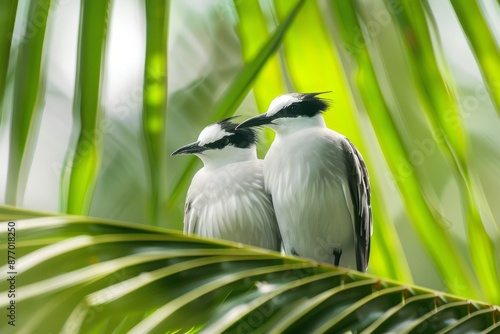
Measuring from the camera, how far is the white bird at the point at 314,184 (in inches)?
43.7

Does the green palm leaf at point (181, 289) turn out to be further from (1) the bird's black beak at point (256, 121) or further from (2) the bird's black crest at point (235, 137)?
(2) the bird's black crest at point (235, 137)

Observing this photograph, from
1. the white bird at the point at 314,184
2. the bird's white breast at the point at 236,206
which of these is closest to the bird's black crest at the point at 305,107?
the white bird at the point at 314,184

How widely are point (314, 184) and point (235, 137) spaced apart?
17 centimetres

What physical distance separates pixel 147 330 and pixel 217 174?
2.35ft

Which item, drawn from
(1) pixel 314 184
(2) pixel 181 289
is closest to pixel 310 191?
(1) pixel 314 184

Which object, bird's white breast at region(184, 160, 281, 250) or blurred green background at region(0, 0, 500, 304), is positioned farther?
bird's white breast at region(184, 160, 281, 250)

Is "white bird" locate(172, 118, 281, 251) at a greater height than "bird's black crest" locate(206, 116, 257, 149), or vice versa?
"bird's black crest" locate(206, 116, 257, 149)

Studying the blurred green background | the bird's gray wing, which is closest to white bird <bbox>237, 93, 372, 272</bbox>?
the bird's gray wing

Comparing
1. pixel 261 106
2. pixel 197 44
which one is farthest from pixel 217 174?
pixel 197 44

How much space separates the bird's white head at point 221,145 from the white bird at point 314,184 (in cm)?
8

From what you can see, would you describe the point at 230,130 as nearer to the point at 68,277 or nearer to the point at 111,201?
the point at 68,277

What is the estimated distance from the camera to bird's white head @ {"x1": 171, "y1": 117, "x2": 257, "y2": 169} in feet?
3.91

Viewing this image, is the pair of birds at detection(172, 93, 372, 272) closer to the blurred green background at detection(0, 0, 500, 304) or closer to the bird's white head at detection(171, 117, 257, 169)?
→ the bird's white head at detection(171, 117, 257, 169)

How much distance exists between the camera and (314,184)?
1144 mm
